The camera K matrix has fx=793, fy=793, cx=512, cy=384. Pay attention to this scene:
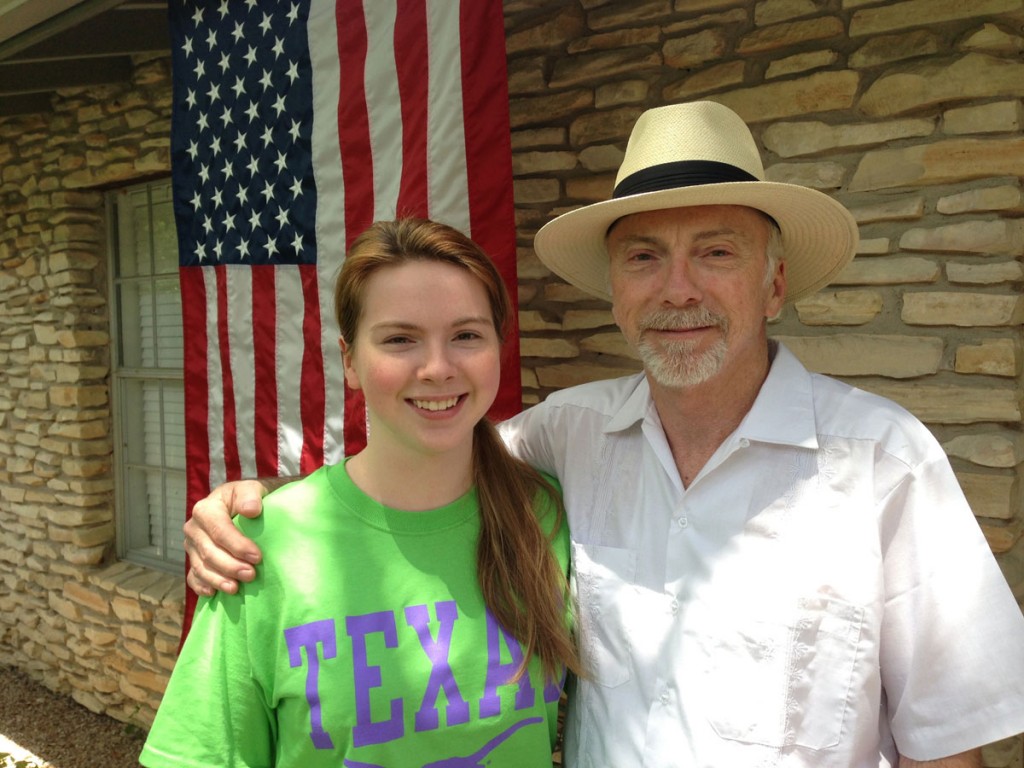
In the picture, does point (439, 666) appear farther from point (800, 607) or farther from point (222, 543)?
point (800, 607)

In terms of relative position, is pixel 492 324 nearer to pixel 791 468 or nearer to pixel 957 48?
pixel 791 468

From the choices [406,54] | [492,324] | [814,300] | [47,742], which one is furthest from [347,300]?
[47,742]

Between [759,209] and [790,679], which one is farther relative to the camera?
[759,209]

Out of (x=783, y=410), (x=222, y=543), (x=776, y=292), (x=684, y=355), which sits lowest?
(x=222, y=543)

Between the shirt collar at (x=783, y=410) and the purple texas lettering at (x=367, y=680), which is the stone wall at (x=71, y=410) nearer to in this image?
the purple texas lettering at (x=367, y=680)

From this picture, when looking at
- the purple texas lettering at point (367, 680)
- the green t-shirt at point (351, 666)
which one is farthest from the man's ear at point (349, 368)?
the purple texas lettering at point (367, 680)

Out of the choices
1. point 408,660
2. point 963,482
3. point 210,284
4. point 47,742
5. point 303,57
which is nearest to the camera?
point 408,660

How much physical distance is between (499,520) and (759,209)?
857 millimetres

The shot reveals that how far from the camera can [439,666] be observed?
141 cm

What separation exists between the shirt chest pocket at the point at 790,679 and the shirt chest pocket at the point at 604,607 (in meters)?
0.18

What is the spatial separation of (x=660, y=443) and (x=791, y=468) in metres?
0.27

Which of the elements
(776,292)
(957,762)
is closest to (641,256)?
(776,292)

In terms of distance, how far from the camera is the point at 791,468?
4.92ft

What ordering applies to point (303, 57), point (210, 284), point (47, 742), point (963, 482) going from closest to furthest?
point (963, 482) < point (303, 57) < point (210, 284) < point (47, 742)
